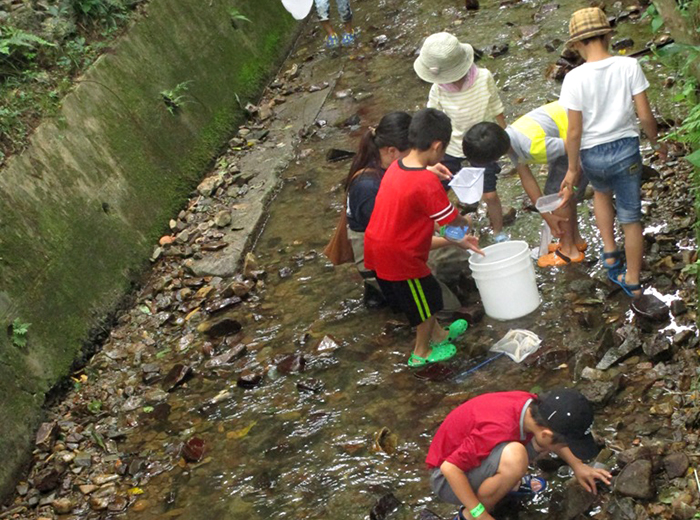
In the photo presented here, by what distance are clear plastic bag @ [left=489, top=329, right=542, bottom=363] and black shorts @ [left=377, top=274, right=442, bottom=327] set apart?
18.2 inches

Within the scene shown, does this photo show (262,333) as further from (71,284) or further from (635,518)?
(635,518)

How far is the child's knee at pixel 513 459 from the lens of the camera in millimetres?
4043

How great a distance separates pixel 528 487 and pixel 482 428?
58cm

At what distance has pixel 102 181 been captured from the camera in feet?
25.8

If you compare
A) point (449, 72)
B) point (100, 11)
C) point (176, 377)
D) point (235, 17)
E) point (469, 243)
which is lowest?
point (176, 377)

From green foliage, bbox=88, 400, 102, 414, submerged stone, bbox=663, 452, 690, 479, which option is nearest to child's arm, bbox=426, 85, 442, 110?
submerged stone, bbox=663, 452, 690, 479

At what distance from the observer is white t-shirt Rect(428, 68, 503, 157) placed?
6.27 metres

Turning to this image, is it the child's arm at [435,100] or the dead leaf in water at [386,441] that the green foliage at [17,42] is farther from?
the dead leaf in water at [386,441]

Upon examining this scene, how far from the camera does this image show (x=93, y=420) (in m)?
6.36

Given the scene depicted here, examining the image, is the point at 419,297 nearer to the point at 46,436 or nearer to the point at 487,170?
the point at 487,170

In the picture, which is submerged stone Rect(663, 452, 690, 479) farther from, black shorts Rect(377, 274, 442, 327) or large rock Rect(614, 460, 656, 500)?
black shorts Rect(377, 274, 442, 327)

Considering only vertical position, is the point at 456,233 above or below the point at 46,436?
above

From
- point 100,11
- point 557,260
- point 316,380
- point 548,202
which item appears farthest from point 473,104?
point 100,11

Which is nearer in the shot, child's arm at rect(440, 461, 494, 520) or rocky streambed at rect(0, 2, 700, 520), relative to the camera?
child's arm at rect(440, 461, 494, 520)
